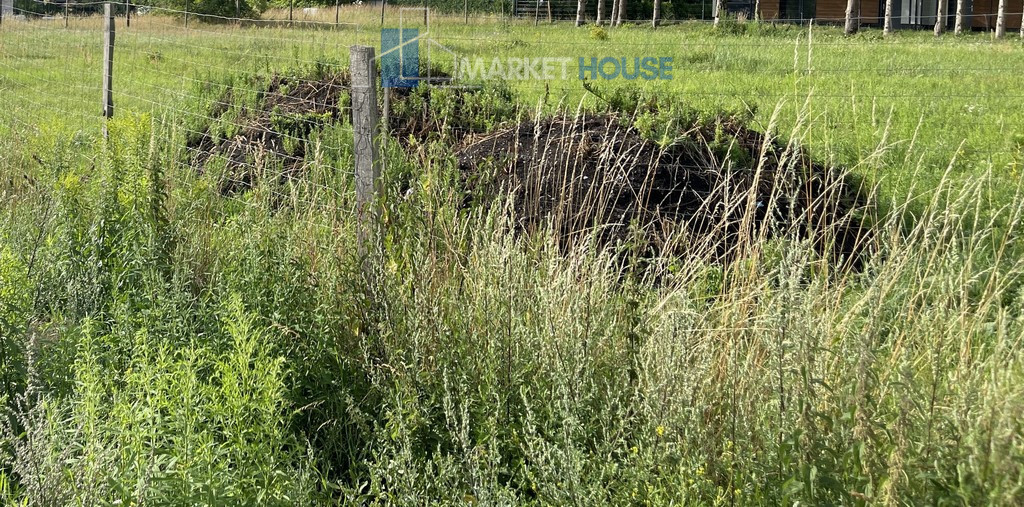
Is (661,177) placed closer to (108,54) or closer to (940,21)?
(108,54)

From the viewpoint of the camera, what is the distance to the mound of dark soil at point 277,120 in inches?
323

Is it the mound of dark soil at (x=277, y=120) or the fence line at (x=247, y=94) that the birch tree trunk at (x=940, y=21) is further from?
the mound of dark soil at (x=277, y=120)

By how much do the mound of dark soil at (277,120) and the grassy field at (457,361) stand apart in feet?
6.94

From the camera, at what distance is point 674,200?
21.1 feet

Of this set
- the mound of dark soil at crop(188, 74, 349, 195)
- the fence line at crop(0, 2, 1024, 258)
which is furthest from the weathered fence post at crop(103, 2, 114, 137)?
the mound of dark soil at crop(188, 74, 349, 195)

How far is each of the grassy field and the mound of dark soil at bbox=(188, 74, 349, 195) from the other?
6.94ft

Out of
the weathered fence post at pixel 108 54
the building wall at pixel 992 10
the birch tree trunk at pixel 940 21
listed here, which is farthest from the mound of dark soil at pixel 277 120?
the building wall at pixel 992 10

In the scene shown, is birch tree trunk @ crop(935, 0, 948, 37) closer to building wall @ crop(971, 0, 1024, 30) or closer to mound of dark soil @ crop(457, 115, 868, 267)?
building wall @ crop(971, 0, 1024, 30)

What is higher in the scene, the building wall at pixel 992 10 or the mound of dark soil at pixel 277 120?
the building wall at pixel 992 10

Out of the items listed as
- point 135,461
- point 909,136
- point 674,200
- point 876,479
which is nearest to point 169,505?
point 135,461

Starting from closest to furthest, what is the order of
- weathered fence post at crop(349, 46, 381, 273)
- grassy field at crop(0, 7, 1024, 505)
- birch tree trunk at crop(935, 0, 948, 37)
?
grassy field at crop(0, 7, 1024, 505) < weathered fence post at crop(349, 46, 381, 273) < birch tree trunk at crop(935, 0, 948, 37)

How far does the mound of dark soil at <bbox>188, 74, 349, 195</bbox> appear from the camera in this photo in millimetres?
8195

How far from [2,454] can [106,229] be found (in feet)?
6.71

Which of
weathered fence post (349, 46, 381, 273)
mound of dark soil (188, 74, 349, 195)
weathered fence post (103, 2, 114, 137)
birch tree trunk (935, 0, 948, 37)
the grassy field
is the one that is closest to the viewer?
the grassy field
